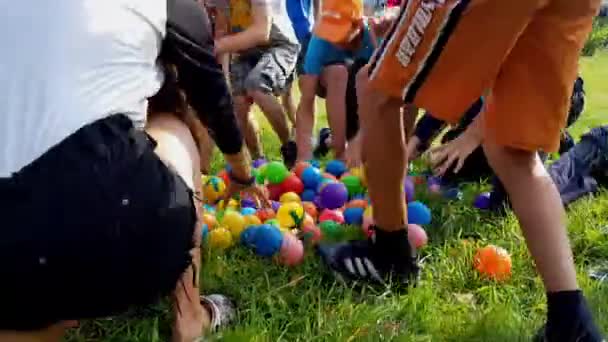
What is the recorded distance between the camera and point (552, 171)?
10.9 ft

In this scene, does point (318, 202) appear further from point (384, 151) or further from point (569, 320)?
point (569, 320)

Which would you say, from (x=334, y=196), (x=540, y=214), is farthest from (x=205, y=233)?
(x=540, y=214)

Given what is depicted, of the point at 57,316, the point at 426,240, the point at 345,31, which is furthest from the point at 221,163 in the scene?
the point at 57,316

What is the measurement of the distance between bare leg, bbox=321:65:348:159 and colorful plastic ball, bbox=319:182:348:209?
3.67 feet

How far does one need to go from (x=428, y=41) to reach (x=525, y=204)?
19.9 inches

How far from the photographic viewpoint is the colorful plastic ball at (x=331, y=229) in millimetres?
2912

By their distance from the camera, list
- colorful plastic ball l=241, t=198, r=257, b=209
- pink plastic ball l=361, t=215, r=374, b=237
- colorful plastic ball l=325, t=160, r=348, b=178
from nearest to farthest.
Answer: pink plastic ball l=361, t=215, r=374, b=237
colorful plastic ball l=241, t=198, r=257, b=209
colorful plastic ball l=325, t=160, r=348, b=178

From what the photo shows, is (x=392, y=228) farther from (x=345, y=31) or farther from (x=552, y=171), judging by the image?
(x=345, y=31)

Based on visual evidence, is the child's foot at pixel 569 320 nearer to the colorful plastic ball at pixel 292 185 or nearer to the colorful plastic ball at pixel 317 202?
the colorful plastic ball at pixel 317 202

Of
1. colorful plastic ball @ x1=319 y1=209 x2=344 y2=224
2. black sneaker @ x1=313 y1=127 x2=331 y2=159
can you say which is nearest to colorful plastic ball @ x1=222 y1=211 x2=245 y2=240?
colorful plastic ball @ x1=319 y1=209 x2=344 y2=224

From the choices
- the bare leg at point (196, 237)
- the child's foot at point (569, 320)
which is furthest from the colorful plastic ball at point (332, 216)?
the child's foot at point (569, 320)

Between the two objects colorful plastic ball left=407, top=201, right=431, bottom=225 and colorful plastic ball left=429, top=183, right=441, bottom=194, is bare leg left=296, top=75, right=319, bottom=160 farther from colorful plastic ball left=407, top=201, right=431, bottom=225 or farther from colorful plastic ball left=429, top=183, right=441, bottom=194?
colorful plastic ball left=407, top=201, right=431, bottom=225

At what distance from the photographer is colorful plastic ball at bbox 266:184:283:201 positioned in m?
3.71

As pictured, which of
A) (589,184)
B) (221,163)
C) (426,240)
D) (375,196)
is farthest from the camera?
(221,163)
